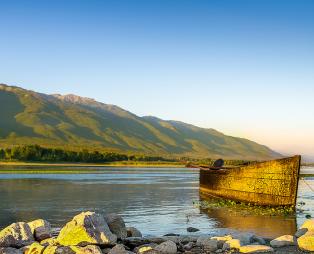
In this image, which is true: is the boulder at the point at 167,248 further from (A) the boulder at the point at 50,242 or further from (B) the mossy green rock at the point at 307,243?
(B) the mossy green rock at the point at 307,243

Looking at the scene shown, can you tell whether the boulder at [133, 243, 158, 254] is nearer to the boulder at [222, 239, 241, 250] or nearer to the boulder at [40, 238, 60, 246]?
the boulder at [222, 239, 241, 250]

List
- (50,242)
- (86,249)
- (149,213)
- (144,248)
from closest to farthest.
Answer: (86,249)
(144,248)
(50,242)
(149,213)

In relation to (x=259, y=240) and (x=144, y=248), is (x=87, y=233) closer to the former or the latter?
(x=144, y=248)

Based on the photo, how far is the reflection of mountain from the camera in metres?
28.9

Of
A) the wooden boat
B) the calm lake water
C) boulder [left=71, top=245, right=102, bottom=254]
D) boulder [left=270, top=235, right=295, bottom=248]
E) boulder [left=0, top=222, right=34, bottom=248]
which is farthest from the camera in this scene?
the wooden boat

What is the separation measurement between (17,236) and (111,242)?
469 centimetres

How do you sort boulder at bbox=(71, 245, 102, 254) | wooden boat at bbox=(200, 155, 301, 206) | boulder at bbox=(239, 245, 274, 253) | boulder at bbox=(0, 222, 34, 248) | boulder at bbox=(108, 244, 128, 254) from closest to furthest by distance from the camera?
1. boulder at bbox=(71, 245, 102, 254)
2. boulder at bbox=(108, 244, 128, 254)
3. boulder at bbox=(239, 245, 274, 253)
4. boulder at bbox=(0, 222, 34, 248)
5. wooden boat at bbox=(200, 155, 301, 206)

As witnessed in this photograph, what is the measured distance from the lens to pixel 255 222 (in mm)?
33125

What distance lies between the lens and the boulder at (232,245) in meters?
21.1

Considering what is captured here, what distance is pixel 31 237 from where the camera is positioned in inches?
904

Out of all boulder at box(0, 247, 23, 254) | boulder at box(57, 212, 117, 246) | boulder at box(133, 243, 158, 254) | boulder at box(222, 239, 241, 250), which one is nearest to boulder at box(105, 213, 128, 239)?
boulder at box(57, 212, 117, 246)

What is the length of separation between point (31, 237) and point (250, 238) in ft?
33.4

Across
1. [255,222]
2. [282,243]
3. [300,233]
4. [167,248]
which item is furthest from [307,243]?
[255,222]

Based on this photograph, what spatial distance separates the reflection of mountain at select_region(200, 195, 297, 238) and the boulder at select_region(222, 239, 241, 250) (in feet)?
19.2
